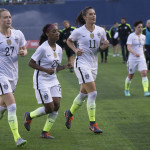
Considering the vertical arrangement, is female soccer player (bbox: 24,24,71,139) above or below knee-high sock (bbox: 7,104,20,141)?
above

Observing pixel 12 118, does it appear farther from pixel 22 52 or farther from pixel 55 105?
pixel 22 52

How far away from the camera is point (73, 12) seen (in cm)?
4775

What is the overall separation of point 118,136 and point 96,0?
39.9 m

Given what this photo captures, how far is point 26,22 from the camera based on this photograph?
4831 centimetres

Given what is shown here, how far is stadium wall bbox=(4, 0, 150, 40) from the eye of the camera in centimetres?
4734

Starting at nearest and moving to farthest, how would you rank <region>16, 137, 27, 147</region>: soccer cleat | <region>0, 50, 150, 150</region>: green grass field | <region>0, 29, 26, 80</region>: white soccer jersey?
<region>16, 137, 27, 147</region>: soccer cleat, <region>0, 29, 26, 80</region>: white soccer jersey, <region>0, 50, 150, 150</region>: green grass field

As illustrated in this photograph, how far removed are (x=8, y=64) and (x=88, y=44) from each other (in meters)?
1.98

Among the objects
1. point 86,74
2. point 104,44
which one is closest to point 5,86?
point 86,74

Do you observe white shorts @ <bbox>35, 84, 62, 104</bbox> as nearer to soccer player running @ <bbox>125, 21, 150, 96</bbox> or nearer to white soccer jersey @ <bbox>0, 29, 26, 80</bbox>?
white soccer jersey @ <bbox>0, 29, 26, 80</bbox>

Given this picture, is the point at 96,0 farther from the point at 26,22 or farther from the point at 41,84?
the point at 41,84

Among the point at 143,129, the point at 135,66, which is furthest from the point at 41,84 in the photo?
the point at 135,66

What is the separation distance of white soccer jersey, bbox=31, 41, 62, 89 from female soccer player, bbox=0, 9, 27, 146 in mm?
320

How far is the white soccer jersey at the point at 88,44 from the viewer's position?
9.12m

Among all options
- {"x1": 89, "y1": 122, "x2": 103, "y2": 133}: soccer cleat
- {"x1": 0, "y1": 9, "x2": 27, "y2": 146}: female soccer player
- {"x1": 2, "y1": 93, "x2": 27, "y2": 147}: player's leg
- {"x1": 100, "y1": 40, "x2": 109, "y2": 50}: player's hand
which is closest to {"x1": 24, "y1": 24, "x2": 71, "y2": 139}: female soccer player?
{"x1": 0, "y1": 9, "x2": 27, "y2": 146}: female soccer player
